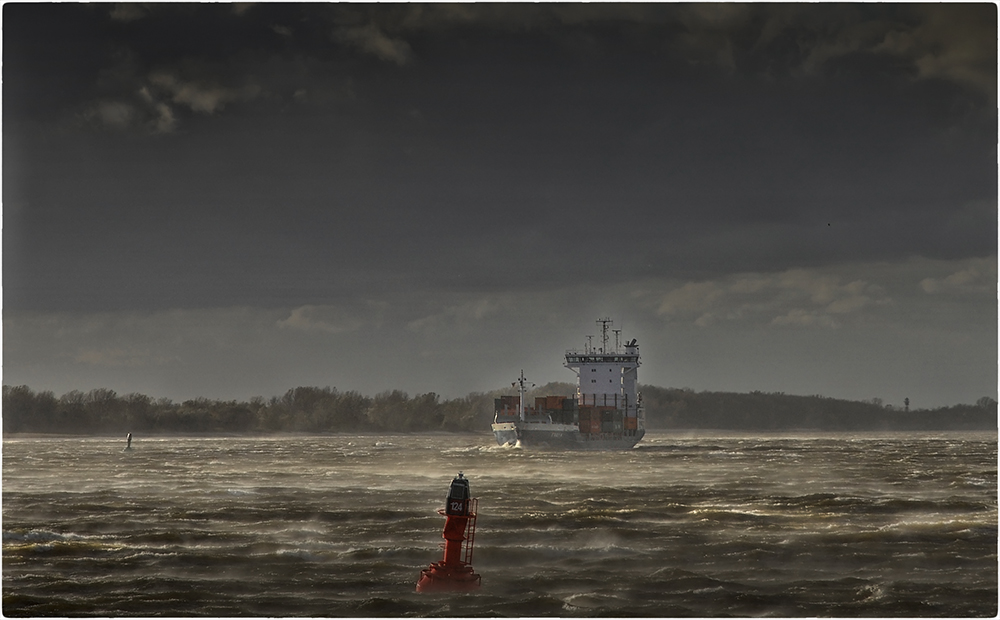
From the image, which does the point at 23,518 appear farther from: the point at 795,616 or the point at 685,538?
the point at 795,616

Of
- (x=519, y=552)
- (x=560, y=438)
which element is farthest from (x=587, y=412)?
(x=519, y=552)

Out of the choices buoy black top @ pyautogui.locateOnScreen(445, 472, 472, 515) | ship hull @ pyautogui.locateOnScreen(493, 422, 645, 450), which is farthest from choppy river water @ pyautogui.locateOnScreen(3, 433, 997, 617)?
ship hull @ pyautogui.locateOnScreen(493, 422, 645, 450)

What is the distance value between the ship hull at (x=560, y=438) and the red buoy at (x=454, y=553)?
54151mm

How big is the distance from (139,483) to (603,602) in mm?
20956

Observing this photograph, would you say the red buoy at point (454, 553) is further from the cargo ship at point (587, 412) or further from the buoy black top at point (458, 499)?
the cargo ship at point (587, 412)

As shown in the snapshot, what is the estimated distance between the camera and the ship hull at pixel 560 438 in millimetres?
64062

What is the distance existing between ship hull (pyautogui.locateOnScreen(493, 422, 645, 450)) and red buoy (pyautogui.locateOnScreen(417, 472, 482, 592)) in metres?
54.2

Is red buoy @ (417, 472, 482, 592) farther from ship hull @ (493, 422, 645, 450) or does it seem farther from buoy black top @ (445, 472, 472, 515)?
ship hull @ (493, 422, 645, 450)

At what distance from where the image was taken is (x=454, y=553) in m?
10.2

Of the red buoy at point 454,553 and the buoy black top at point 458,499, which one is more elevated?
the buoy black top at point 458,499

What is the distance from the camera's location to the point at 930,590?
10.5 metres

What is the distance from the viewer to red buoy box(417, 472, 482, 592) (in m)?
9.91

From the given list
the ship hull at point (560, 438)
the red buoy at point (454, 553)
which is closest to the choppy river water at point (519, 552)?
the red buoy at point (454, 553)

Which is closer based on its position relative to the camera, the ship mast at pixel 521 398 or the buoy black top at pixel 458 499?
the buoy black top at pixel 458 499
